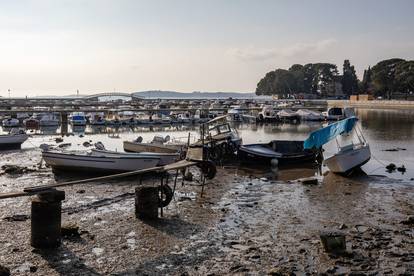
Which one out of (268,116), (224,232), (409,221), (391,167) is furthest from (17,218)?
(268,116)

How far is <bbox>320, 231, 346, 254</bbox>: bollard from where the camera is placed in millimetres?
10422

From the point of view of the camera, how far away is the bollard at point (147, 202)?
13.1m

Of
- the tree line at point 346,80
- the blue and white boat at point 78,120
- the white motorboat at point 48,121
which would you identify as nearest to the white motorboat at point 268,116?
the blue and white boat at point 78,120

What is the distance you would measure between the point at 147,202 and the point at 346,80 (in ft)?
529

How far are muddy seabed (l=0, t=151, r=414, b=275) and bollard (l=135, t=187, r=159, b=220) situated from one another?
1.20ft

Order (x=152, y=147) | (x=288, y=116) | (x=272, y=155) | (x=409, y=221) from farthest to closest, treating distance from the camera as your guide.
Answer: (x=288, y=116) < (x=152, y=147) < (x=272, y=155) < (x=409, y=221)

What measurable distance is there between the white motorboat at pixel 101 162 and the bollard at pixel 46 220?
10410mm

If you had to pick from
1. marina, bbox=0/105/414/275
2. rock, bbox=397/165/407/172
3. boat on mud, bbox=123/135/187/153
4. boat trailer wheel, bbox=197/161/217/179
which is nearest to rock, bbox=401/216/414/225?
marina, bbox=0/105/414/275

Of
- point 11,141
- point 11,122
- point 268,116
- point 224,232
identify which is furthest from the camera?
point 268,116

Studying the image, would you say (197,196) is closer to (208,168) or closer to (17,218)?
(208,168)

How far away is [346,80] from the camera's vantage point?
16438 centimetres

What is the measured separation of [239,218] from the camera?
543 inches

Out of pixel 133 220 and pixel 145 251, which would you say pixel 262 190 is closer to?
pixel 133 220

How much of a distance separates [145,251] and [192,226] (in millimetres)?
2464
